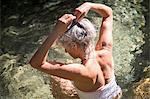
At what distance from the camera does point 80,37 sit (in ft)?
9.60

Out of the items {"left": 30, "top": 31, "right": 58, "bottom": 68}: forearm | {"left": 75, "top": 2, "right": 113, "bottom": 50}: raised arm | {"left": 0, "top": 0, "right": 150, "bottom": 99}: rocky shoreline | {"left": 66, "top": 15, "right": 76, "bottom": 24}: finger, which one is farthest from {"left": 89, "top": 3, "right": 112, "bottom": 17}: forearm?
{"left": 0, "top": 0, "right": 150, "bottom": 99}: rocky shoreline

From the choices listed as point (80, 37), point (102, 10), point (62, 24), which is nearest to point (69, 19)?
point (62, 24)

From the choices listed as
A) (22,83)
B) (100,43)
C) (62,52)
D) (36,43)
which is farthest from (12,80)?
(100,43)

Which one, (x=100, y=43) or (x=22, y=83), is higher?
(x=100, y=43)

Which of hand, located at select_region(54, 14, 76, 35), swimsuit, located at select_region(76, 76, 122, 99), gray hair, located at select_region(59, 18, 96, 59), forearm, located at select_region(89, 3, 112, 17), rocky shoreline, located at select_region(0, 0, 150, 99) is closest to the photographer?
hand, located at select_region(54, 14, 76, 35)

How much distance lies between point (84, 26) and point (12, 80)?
2.55 m

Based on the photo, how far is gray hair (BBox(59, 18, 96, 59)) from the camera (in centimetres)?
293

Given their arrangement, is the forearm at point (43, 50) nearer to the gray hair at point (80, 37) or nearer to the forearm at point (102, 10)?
the gray hair at point (80, 37)

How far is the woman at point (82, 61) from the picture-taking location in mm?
2830

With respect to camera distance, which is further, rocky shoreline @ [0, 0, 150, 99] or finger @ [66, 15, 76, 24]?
rocky shoreline @ [0, 0, 150, 99]

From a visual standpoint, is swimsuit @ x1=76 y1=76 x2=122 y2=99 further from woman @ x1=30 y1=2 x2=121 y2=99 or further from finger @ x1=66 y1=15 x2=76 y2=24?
finger @ x1=66 y1=15 x2=76 y2=24

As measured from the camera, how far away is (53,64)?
2.89 metres

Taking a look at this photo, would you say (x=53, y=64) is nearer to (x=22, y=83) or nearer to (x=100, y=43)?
(x=100, y=43)

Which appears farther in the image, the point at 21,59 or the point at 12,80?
the point at 21,59
